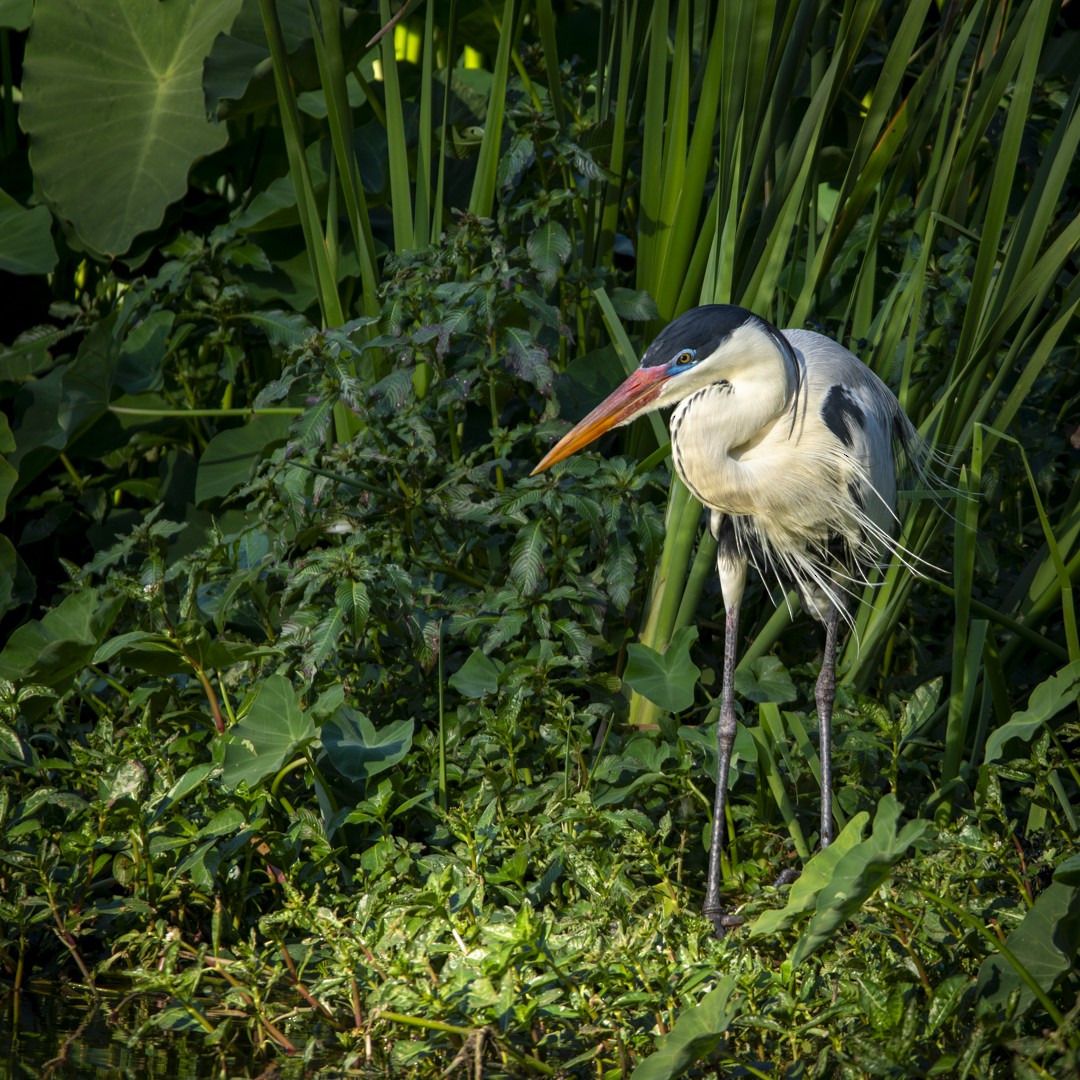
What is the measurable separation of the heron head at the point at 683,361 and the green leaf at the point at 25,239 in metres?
1.81

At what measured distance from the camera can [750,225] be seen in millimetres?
2732

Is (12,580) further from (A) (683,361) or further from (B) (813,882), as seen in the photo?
(B) (813,882)

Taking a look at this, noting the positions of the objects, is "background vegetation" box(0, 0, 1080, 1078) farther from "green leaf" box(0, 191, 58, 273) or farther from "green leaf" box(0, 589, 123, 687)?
"green leaf" box(0, 191, 58, 273)

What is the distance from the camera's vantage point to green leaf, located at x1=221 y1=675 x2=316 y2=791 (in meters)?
2.08

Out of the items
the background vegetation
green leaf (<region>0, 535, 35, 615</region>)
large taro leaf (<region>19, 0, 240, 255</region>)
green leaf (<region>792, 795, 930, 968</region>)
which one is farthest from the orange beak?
large taro leaf (<region>19, 0, 240, 255</region>)

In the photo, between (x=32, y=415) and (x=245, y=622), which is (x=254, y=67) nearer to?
(x=32, y=415)

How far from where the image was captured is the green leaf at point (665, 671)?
231cm

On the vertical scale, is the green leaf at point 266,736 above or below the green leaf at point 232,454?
above

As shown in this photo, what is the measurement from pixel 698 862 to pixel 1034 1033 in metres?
0.82

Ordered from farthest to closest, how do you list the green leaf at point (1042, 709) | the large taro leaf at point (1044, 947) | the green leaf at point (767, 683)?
the green leaf at point (767, 683), the green leaf at point (1042, 709), the large taro leaf at point (1044, 947)

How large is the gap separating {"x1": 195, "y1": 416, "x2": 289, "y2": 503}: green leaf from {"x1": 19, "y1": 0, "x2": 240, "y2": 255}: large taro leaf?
2.00 ft

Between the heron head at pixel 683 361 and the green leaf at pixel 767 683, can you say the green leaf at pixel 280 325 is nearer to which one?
the heron head at pixel 683 361

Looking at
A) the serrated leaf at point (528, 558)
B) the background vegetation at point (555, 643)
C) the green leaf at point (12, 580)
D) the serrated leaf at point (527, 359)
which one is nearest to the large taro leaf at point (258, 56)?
the background vegetation at point (555, 643)

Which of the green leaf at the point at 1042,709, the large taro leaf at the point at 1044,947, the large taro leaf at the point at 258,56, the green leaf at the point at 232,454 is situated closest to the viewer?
the large taro leaf at the point at 1044,947
